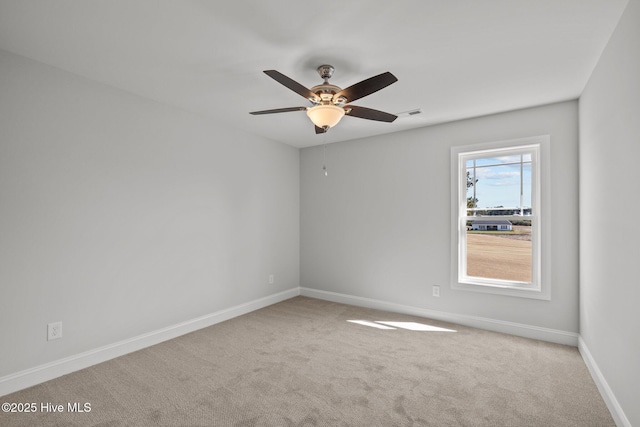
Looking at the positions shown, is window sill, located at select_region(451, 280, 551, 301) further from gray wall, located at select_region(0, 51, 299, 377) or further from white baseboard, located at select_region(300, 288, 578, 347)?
gray wall, located at select_region(0, 51, 299, 377)

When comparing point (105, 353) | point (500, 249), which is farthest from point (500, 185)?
point (105, 353)

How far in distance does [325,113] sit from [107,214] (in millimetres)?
2235

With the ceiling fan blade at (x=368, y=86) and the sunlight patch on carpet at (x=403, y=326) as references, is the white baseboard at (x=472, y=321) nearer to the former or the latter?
the sunlight patch on carpet at (x=403, y=326)

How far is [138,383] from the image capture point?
2.46m

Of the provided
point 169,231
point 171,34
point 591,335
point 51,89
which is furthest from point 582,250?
point 51,89

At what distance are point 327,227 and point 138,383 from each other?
321 cm

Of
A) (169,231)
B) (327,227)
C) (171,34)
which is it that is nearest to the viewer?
(171,34)

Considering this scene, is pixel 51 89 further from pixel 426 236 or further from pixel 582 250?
pixel 582 250

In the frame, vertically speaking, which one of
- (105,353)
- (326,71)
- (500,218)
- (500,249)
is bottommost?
(105,353)

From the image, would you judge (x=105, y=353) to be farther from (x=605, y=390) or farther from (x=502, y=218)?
(x=502, y=218)

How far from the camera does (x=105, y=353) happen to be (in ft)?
9.25

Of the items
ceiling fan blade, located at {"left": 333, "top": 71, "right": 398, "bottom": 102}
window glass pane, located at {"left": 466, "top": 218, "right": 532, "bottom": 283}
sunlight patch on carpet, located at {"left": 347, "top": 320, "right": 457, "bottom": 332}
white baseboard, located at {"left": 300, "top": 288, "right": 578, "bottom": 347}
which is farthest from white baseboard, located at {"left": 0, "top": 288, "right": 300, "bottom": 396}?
window glass pane, located at {"left": 466, "top": 218, "right": 532, "bottom": 283}

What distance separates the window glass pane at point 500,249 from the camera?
3.55m

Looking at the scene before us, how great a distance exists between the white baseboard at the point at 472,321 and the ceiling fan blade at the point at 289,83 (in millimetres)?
3146
